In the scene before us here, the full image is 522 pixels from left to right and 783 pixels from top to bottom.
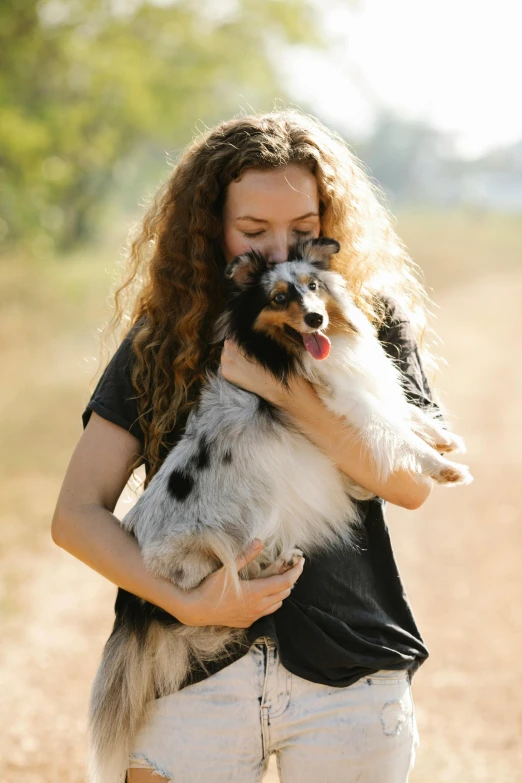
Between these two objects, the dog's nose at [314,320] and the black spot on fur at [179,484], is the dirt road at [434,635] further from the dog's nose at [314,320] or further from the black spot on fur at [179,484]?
the dog's nose at [314,320]

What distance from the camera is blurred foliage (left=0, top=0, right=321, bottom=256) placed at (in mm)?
15750

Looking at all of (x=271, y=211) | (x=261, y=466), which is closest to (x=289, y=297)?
(x=271, y=211)

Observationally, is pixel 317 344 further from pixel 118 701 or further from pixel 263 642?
pixel 118 701

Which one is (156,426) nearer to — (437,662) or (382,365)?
(382,365)

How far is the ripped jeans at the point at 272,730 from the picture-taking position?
2.17 metres

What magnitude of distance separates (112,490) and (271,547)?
1.76 ft

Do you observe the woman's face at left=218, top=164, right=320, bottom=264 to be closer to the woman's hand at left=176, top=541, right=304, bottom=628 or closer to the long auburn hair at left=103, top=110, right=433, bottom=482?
the long auburn hair at left=103, top=110, right=433, bottom=482

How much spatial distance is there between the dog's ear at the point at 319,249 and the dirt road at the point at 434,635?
11.6ft

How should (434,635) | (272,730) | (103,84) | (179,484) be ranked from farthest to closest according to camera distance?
(103,84)
(434,635)
(179,484)
(272,730)

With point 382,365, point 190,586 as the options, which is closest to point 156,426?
point 190,586

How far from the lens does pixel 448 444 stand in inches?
107

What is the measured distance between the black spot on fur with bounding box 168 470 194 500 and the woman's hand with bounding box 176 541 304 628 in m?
0.34

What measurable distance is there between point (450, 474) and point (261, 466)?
0.61 metres

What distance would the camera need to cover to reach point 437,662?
6242 millimetres
